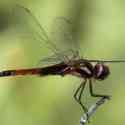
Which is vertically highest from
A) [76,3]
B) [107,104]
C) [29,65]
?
[76,3]

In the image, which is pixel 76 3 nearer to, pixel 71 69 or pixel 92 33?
pixel 92 33

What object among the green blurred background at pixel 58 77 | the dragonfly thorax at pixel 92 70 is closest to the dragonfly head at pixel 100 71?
the dragonfly thorax at pixel 92 70

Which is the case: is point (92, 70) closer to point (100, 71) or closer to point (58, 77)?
point (100, 71)

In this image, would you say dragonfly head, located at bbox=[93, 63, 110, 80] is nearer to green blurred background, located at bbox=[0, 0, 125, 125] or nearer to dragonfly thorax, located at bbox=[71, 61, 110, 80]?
dragonfly thorax, located at bbox=[71, 61, 110, 80]

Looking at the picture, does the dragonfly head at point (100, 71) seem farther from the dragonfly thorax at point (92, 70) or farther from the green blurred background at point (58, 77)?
the green blurred background at point (58, 77)

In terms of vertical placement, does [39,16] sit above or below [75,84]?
above

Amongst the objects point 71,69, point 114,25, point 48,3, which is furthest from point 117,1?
point 71,69
